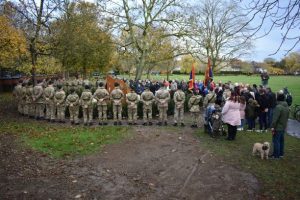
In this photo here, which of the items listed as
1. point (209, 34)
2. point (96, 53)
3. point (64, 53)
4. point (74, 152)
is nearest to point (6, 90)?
point (96, 53)

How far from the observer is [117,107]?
60.0ft

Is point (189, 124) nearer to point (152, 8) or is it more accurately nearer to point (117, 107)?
point (117, 107)

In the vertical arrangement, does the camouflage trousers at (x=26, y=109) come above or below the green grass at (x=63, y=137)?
above

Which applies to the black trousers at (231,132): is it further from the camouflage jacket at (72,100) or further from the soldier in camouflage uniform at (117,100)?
the camouflage jacket at (72,100)

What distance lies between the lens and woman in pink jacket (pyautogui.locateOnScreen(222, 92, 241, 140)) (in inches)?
572

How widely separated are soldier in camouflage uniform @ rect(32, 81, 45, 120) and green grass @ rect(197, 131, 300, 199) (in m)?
8.78

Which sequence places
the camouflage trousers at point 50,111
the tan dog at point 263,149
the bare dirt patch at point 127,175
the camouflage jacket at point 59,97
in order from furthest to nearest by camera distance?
the camouflage trousers at point 50,111, the camouflage jacket at point 59,97, the tan dog at point 263,149, the bare dirt patch at point 127,175

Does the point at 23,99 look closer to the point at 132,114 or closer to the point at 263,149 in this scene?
the point at 132,114

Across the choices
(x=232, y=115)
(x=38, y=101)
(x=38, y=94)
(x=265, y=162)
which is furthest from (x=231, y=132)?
(x=38, y=101)

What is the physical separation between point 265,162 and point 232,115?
324cm

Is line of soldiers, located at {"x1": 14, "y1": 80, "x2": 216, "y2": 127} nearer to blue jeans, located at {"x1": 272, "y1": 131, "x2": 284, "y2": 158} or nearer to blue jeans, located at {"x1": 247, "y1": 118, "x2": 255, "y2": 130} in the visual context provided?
blue jeans, located at {"x1": 247, "y1": 118, "x2": 255, "y2": 130}

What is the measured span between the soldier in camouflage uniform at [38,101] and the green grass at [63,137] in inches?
Answer: 64.1

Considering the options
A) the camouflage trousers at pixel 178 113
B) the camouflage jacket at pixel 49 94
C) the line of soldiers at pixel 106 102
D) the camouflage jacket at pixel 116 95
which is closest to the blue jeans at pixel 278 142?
the line of soldiers at pixel 106 102

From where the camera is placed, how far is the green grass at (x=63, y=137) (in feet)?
42.5
